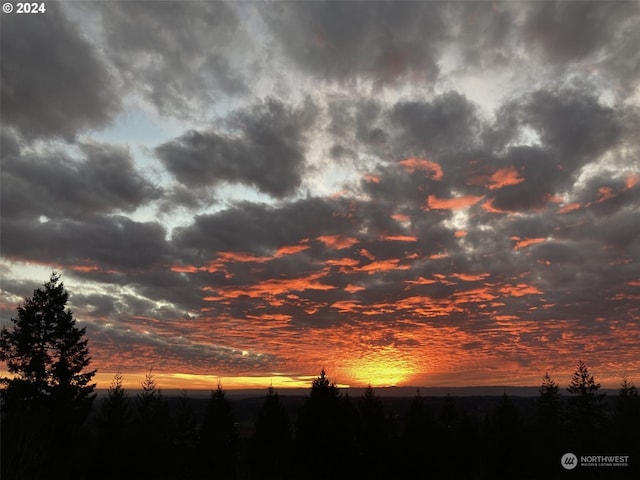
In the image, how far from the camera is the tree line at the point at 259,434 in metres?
39.0

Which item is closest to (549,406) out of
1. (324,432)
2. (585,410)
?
(585,410)

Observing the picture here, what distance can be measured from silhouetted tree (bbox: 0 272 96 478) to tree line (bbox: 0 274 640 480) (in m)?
0.09

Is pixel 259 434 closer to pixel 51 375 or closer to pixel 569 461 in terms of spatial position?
pixel 51 375

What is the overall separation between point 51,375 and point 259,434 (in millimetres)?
27697

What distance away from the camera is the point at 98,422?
1953 inches

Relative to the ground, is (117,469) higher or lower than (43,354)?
lower

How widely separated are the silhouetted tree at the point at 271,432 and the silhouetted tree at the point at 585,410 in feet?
139

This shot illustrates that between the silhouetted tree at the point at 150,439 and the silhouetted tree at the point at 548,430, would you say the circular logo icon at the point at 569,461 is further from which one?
the silhouetted tree at the point at 150,439

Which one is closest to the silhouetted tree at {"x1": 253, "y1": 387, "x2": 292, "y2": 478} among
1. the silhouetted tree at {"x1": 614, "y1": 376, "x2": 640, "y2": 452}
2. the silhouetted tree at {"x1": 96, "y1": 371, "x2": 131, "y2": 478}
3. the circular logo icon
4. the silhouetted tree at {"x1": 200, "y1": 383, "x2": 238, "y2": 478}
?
the silhouetted tree at {"x1": 200, "y1": 383, "x2": 238, "y2": 478}

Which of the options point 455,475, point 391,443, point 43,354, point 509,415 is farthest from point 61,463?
point 509,415

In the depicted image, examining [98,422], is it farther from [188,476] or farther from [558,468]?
[558,468]

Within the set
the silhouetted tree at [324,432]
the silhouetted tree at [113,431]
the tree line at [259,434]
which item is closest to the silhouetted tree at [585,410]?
the tree line at [259,434]

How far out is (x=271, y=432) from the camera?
2280 inches

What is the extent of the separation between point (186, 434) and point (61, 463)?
29.5 metres
